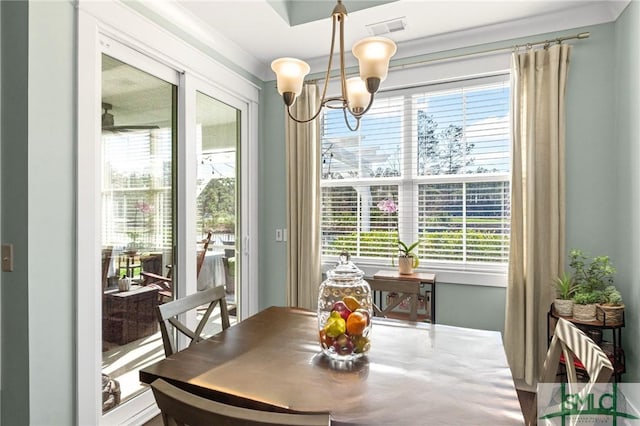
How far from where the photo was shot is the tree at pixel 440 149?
3.03 m

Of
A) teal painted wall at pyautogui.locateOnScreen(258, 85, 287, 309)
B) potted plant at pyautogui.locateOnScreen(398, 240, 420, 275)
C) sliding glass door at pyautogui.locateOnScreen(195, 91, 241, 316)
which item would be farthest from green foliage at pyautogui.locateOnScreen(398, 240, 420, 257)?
sliding glass door at pyautogui.locateOnScreen(195, 91, 241, 316)

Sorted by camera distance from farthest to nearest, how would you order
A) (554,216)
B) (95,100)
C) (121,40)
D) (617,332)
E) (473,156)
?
(473,156) < (554,216) < (617,332) < (121,40) < (95,100)

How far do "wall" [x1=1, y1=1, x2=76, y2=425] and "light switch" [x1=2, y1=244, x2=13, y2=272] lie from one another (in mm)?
33

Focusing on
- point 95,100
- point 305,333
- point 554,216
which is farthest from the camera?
point 554,216

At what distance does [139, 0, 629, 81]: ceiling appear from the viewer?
2486mm

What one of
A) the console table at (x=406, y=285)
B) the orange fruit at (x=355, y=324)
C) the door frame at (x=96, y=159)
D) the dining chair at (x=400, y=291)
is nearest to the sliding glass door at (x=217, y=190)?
the door frame at (x=96, y=159)

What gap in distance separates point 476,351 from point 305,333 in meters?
0.73

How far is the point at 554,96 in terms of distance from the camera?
8.45ft

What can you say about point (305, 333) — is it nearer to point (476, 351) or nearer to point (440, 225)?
point (476, 351)

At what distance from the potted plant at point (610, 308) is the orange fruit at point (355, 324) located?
5.64 feet

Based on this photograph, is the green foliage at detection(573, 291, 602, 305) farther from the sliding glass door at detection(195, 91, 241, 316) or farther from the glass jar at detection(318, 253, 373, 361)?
the sliding glass door at detection(195, 91, 241, 316)

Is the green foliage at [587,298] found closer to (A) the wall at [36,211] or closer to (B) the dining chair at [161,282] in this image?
(B) the dining chair at [161,282]

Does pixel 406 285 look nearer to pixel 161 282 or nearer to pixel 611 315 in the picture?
pixel 611 315

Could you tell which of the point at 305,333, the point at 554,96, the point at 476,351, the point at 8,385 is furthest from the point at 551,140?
the point at 8,385
